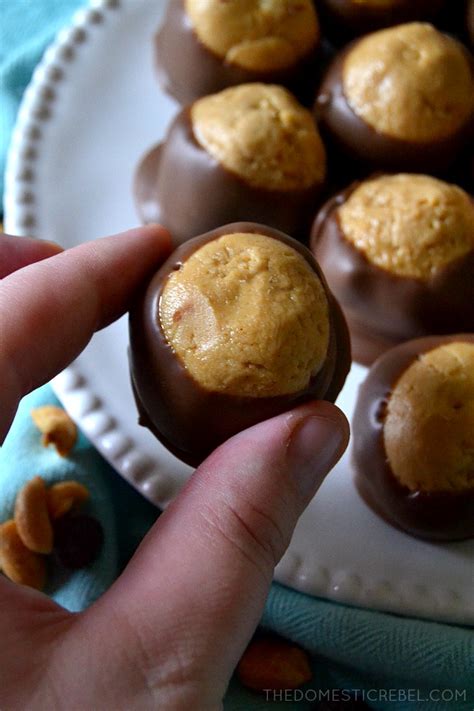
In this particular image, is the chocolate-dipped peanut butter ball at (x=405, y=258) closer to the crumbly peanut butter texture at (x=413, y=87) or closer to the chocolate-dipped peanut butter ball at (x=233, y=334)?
the crumbly peanut butter texture at (x=413, y=87)

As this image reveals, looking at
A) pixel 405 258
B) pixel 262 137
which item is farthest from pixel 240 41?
pixel 405 258

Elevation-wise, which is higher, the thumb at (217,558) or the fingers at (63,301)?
the fingers at (63,301)

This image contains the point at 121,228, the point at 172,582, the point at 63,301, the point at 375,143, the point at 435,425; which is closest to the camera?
the point at 172,582

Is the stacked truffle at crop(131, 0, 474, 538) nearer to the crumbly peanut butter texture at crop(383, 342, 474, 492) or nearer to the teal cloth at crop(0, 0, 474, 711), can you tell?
the crumbly peanut butter texture at crop(383, 342, 474, 492)

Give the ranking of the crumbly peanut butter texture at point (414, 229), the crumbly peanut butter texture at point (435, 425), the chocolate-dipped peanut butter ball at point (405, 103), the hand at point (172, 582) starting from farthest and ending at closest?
1. the chocolate-dipped peanut butter ball at point (405, 103)
2. the crumbly peanut butter texture at point (414, 229)
3. the crumbly peanut butter texture at point (435, 425)
4. the hand at point (172, 582)

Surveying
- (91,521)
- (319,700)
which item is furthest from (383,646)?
(91,521)

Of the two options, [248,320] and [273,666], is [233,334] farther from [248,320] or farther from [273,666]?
[273,666]

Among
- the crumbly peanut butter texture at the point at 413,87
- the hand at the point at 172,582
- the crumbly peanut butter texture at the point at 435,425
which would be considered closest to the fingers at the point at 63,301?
the hand at the point at 172,582

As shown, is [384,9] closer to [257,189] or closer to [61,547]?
[257,189]
